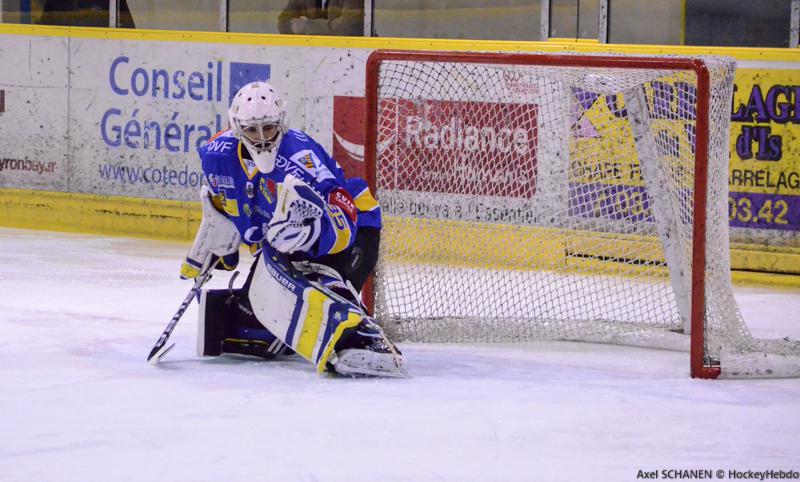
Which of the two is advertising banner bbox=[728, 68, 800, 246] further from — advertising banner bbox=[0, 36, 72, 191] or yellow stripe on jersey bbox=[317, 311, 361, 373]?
advertising banner bbox=[0, 36, 72, 191]

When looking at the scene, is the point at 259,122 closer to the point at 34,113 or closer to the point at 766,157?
the point at 766,157

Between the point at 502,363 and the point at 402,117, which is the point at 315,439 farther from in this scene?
the point at 402,117

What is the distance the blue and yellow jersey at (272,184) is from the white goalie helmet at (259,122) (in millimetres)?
→ 56

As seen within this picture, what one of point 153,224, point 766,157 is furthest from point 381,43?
point 766,157

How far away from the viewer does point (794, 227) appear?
5832 millimetres

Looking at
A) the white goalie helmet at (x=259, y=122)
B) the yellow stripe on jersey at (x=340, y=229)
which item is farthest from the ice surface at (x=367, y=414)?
the white goalie helmet at (x=259, y=122)

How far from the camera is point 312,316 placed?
3.82 m

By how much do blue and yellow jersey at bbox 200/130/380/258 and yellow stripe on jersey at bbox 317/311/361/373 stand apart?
0.25 m

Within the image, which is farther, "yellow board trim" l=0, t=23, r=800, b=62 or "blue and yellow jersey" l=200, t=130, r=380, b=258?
"yellow board trim" l=0, t=23, r=800, b=62

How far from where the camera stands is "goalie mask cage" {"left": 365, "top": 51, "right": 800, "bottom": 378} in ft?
13.4

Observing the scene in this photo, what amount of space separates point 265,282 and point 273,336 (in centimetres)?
23

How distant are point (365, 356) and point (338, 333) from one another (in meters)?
0.10

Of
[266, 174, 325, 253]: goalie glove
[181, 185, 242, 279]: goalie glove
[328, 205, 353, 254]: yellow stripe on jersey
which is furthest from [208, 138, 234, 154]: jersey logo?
[328, 205, 353, 254]: yellow stripe on jersey

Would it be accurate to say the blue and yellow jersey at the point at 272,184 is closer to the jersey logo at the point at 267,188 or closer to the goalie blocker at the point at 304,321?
the jersey logo at the point at 267,188
